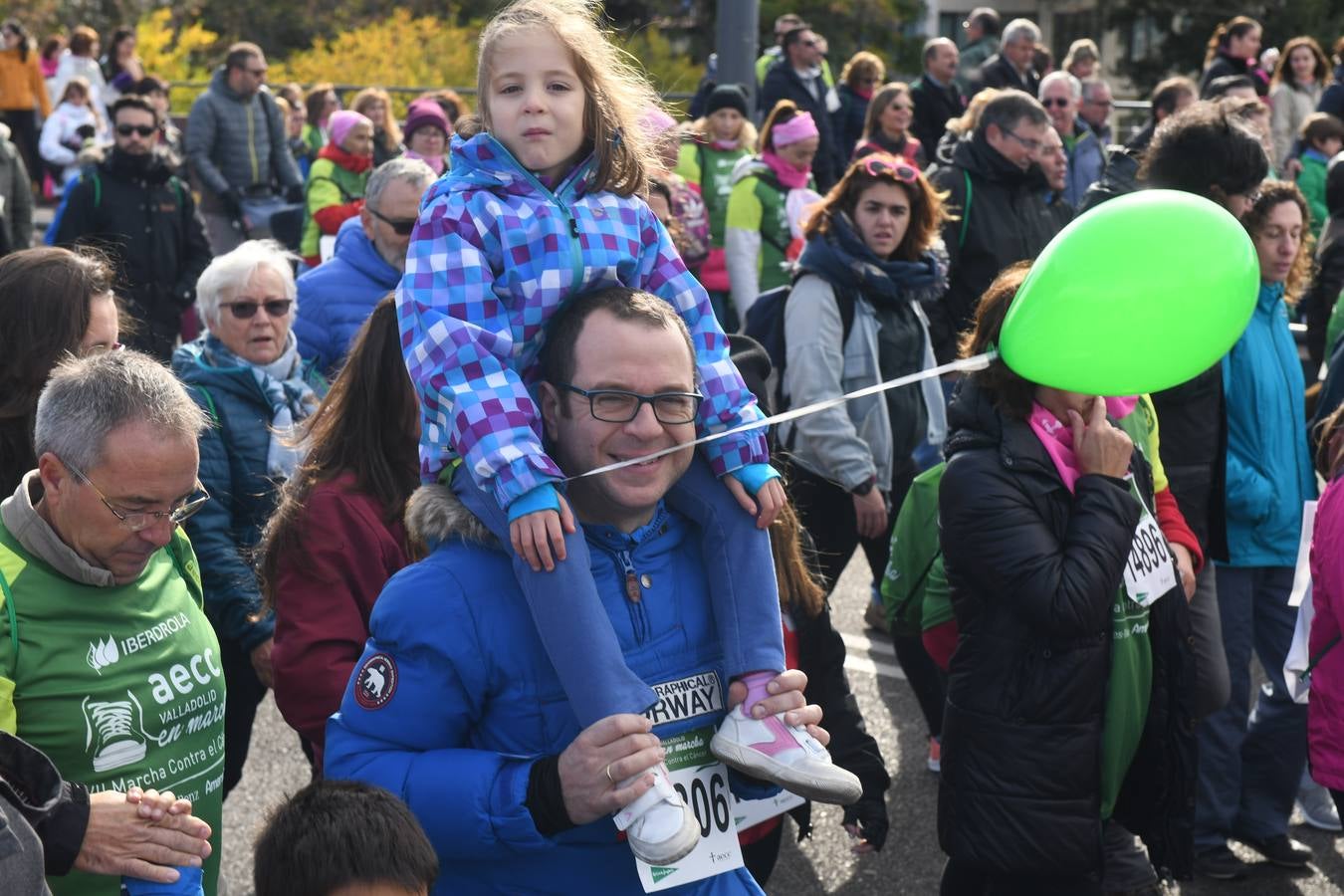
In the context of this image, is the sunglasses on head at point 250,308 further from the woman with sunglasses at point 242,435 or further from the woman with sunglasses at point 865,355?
the woman with sunglasses at point 865,355

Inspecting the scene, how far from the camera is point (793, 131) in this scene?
894cm

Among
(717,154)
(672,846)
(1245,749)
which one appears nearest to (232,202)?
(717,154)

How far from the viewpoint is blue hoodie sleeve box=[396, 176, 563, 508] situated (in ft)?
8.59

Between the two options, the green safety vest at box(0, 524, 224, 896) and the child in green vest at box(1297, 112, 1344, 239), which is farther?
the child in green vest at box(1297, 112, 1344, 239)

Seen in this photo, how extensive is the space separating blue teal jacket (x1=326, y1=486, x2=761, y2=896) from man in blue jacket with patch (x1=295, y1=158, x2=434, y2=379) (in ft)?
11.4

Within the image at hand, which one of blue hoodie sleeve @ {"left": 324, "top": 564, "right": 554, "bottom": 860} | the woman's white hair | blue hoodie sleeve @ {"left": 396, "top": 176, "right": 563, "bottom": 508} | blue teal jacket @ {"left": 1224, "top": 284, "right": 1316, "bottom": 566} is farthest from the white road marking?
blue hoodie sleeve @ {"left": 324, "top": 564, "right": 554, "bottom": 860}

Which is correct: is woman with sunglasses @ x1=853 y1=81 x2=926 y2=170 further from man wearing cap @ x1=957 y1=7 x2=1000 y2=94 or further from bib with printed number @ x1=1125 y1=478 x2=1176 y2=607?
bib with printed number @ x1=1125 y1=478 x2=1176 y2=607

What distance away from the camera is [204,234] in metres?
9.66

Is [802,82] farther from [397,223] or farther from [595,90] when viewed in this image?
[595,90]

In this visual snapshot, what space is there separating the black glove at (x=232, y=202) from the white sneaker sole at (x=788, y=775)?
10.1 metres

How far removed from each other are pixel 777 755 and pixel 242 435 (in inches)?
97.4

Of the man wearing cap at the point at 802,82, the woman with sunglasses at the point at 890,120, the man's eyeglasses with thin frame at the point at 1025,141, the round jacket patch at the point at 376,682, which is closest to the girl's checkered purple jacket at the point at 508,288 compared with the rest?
the round jacket patch at the point at 376,682

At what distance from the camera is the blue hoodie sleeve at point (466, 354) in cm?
262

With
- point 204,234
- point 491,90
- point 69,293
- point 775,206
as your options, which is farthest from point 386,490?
point 204,234
